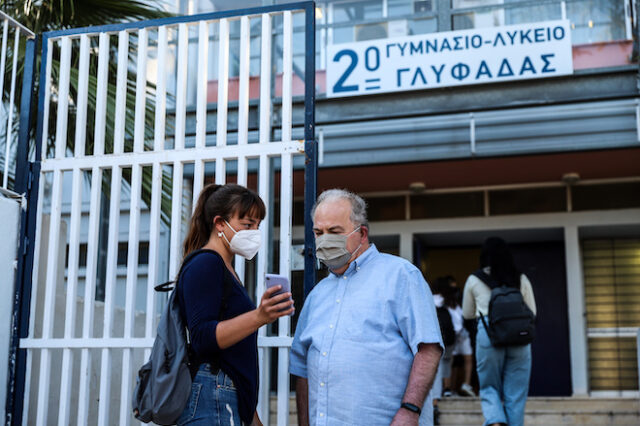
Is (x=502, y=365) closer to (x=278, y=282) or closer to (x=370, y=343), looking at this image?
(x=370, y=343)


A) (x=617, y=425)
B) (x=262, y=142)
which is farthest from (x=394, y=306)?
(x=617, y=425)

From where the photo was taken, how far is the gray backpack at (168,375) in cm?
308

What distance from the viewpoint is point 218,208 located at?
338 centimetres

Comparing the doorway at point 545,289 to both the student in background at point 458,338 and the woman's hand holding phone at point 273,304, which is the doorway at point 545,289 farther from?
the woman's hand holding phone at point 273,304

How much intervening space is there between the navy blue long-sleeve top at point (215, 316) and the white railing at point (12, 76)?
1.89 metres

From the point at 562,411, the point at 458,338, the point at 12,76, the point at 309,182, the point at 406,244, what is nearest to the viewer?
the point at 309,182

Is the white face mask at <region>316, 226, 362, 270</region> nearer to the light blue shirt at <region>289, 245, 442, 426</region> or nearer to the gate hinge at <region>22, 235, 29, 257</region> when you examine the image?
the light blue shirt at <region>289, 245, 442, 426</region>

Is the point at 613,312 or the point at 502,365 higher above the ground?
the point at 613,312

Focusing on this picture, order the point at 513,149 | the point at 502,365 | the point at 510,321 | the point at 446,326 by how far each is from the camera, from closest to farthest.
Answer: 1. the point at 510,321
2. the point at 502,365
3. the point at 446,326
4. the point at 513,149

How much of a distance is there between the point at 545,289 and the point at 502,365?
5737mm

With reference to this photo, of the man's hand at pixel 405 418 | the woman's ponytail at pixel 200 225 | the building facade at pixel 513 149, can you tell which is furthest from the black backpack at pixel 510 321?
the building facade at pixel 513 149

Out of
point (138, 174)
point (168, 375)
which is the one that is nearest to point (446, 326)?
point (138, 174)

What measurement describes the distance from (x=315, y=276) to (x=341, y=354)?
894 millimetres

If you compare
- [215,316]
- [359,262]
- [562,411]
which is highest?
[359,262]
